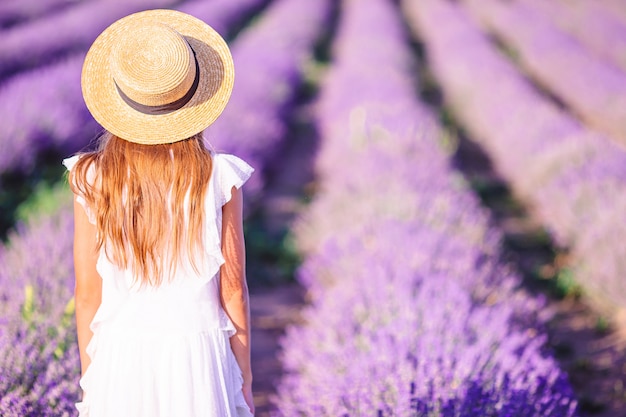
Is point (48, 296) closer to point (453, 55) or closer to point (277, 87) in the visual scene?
point (277, 87)

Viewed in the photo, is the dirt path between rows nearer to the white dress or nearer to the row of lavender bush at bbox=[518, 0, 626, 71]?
the white dress

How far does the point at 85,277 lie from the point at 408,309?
4.68 ft

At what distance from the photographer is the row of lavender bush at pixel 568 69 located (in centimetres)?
782

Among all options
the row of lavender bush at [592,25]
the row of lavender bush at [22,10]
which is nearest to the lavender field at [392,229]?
the row of lavender bush at [22,10]

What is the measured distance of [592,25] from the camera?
13797 mm

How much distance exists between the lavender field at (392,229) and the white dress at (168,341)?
478 millimetres

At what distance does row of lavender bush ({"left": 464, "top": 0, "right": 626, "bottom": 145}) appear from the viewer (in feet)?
25.6

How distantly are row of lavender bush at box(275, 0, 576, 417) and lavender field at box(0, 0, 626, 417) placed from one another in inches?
0.5

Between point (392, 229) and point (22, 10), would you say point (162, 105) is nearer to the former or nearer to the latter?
point (392, 229)

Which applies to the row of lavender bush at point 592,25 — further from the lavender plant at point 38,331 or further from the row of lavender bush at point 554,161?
the lavender plant at point 38,331

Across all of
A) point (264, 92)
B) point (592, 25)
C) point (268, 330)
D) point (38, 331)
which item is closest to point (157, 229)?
point (38, 331)

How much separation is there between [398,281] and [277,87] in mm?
5591

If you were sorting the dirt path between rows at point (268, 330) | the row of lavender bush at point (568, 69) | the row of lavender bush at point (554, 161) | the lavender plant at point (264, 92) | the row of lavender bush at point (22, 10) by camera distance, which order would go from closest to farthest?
the dirt path between rows at point (268, 330)
the row of lavender bush at point (554, 161)
the lavender plant at point (264, 92)
the row of lavender bush at point (568, 69)
the row of lavender bush at point (22, 10)

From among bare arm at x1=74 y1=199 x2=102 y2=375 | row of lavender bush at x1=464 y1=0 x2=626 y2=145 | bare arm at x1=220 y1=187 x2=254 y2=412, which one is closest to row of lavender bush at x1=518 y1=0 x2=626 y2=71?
row of lavender bush at x1=464 y1=0 x2=626 y2=145
